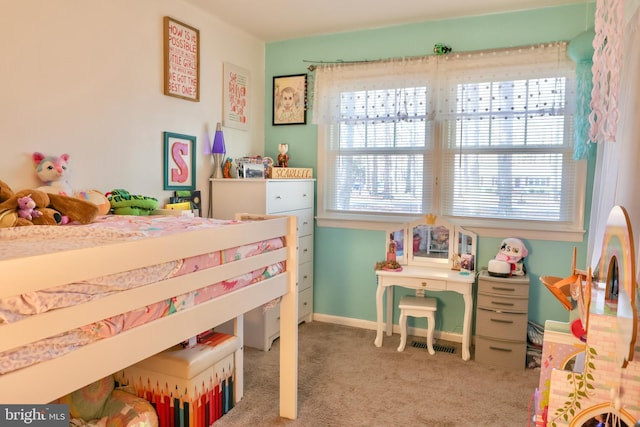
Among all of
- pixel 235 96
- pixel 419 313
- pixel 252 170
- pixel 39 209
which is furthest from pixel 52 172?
pixel 419 313

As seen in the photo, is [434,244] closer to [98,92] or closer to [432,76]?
[432,76]

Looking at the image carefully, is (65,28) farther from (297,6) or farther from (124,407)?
(124,407)

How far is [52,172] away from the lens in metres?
2.25

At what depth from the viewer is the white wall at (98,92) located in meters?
2.18

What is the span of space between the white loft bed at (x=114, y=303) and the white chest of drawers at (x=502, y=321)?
1713 millimetres

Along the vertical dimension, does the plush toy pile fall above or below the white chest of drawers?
above

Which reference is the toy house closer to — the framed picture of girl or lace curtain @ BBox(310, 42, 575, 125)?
lace curtain @ BBox(310, 42, 575, 125)

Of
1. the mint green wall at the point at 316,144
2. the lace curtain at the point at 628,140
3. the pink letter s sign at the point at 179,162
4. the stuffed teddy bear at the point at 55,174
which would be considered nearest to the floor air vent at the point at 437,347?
the mint green wall at the point at 316,144

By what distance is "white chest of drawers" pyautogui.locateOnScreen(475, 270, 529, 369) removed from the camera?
3.00 metres

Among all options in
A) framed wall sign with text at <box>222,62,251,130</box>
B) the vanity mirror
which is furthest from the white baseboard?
framed wall sign with text at <box>222,62,251,130</box>

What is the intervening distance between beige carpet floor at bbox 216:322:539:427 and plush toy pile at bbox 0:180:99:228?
4.06ft

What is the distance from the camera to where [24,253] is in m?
1.19

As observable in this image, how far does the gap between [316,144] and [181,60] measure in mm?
1298

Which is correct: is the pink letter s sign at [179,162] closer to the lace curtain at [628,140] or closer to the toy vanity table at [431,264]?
the toy vanity table at [431,264]
